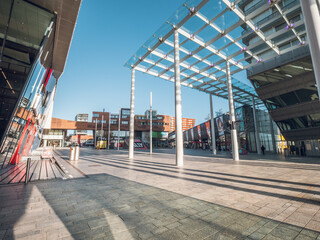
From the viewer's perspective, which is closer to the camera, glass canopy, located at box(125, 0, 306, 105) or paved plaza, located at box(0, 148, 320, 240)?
paved plaza, located at box(0, 148, 320, 240)

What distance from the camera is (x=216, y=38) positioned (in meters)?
13.5

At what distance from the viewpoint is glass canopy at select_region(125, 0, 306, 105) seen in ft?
37.2

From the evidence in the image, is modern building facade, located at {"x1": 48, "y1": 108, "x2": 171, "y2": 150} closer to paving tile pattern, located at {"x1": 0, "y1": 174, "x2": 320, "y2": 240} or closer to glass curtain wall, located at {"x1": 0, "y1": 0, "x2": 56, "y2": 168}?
glass curtain wall, located at {"x1": 0, "y1": 0, "x2": 56, "y2": 168}

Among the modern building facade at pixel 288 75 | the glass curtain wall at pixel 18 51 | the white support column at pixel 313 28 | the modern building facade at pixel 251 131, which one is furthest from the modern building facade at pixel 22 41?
the modern building facade at pixel 251 131

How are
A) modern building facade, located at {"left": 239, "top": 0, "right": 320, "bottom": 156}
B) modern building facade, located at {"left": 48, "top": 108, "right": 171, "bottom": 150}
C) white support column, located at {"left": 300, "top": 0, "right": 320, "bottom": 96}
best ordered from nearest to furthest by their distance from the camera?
white support column, located at {"left": 300, "top": 0, "right": 320, "bottom": 96}
modern building facade, located at {"left": 239, "top": 0, "right": 320, "bottom": 156}
modern building facade, located at {"left": 48, "top": 108, "right": 171, "bottom": 150}

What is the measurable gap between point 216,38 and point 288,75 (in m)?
10.5

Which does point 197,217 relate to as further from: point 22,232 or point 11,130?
point 11,130

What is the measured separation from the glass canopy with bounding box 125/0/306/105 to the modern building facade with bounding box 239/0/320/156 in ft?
0.29

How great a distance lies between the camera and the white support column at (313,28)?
126 inches

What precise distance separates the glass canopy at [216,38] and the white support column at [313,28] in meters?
8.96

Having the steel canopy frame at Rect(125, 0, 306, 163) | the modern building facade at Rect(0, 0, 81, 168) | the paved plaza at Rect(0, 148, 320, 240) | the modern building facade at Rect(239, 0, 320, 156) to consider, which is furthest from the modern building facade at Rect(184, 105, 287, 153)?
the modern building facade at Rect(0, 0, 81, 168)

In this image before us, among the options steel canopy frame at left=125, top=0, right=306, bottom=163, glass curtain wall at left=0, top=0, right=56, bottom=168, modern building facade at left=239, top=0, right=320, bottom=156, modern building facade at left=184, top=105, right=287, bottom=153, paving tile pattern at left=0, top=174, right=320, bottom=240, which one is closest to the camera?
paving tile pattern at left=0, top=174, right=320, bottom=240

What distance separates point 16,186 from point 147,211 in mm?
4990

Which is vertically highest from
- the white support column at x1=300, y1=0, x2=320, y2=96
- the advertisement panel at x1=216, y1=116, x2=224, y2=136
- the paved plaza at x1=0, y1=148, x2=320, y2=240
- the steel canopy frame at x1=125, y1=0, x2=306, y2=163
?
the steel canopy frame at x1=125, y1=0, x2=306, y2=163
